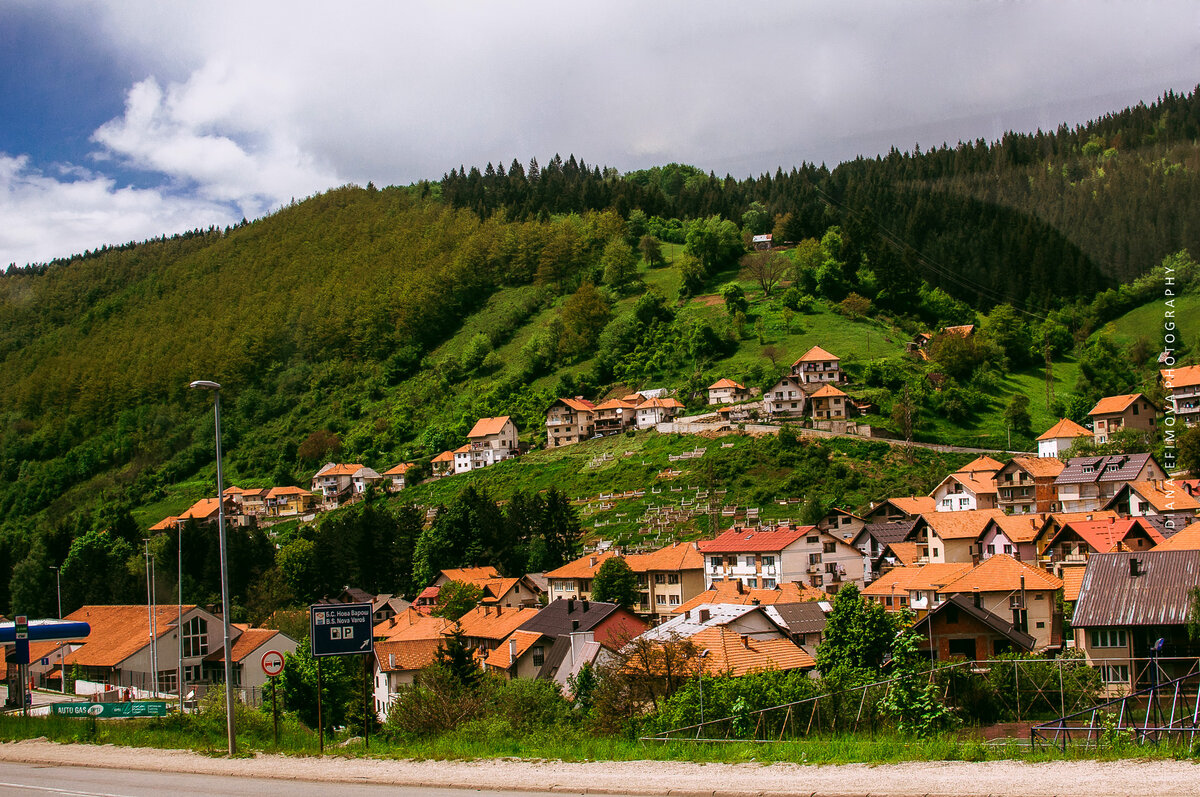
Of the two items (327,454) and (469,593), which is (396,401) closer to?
(327,454)

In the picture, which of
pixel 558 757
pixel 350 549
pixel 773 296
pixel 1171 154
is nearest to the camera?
pixel 558 757

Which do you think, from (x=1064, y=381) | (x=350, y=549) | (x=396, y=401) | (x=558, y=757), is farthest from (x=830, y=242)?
(x=558, y=757)

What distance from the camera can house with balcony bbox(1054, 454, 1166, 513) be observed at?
52594mm

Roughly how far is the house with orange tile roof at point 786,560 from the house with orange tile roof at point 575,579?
6.49 meters

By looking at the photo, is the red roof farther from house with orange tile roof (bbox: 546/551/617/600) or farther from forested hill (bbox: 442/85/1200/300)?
forested hill (bbox: 442/85/1200/300)

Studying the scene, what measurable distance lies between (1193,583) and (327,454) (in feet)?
350

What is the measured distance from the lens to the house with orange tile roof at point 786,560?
164 ft

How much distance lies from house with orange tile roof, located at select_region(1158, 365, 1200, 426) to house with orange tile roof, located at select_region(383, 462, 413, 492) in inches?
2791

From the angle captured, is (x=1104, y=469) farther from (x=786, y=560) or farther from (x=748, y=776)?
(x=748, y=776)

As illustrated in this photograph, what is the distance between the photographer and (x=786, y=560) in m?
49.9

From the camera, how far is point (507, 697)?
24.6 metres

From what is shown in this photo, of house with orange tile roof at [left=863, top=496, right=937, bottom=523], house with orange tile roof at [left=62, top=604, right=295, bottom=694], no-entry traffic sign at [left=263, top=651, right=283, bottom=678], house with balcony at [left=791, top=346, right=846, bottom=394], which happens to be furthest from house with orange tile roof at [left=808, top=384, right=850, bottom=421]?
no-entry traffic sign at [left=263, top=651, right=283, bottom=678]

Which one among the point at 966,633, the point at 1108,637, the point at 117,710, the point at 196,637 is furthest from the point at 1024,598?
the point at 196,637

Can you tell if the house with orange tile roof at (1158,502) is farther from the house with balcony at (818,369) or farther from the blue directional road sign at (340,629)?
the house with balcony at (818,369)
